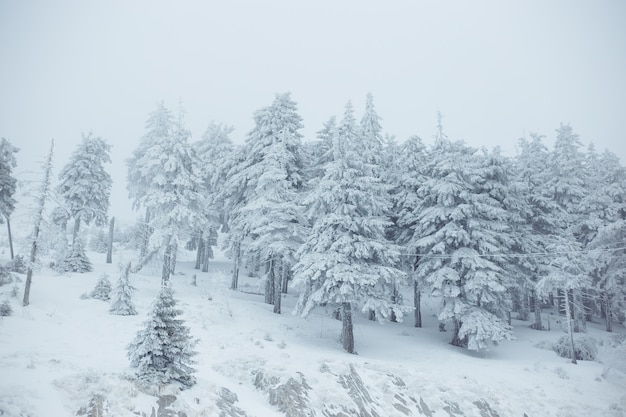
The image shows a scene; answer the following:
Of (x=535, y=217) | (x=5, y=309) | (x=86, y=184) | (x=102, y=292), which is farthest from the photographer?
(x=86, y=184)

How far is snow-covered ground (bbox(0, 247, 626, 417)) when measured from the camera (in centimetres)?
965

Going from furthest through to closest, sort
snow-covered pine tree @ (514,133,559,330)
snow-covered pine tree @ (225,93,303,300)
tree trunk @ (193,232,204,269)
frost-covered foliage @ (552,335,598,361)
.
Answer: tree trunk @ (193,232,204,269) < snow-covered pine tree @ (514,133,559,330) < frost-covered foliage @ (552,335,598,361) < snow-covered pine tree @ (225,93,303,300)

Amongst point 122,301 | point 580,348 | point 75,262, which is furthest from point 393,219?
point 75,262

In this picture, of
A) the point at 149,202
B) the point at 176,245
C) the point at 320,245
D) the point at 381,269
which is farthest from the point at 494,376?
the point at 149,202

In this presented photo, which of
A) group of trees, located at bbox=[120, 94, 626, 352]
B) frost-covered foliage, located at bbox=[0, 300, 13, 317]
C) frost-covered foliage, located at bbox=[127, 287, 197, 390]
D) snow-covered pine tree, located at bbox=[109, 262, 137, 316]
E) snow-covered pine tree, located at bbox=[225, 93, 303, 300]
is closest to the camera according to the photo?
→ frost-covered foliage, located at bbox=[127, 287, 197, 390]

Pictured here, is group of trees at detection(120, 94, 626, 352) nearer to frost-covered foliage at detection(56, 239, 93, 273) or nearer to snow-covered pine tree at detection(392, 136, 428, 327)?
snow-covered pine tree at detection(392, 136, 428, 327)

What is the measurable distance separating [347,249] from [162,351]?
33.3 ft

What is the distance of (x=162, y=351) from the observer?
1051cm

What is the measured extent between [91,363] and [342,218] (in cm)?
1239

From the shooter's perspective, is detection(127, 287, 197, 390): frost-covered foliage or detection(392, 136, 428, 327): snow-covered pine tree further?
detection(392, 136, 428, 327): snow-covered pine tree

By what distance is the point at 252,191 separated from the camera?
79.9ft

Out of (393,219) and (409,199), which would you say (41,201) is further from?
(393,219)

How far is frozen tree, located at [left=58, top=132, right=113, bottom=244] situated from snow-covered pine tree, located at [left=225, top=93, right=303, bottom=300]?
15.7 meters

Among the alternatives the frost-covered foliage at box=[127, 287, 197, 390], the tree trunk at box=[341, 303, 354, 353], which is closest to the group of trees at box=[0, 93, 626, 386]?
the tree trunk at box=[341, 303, 354, 353]
